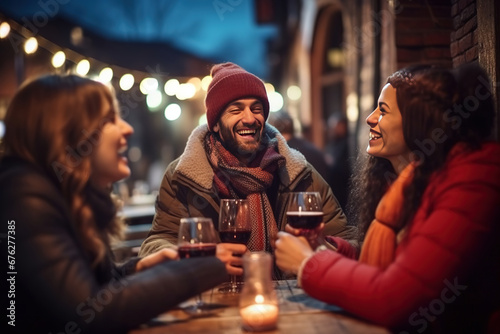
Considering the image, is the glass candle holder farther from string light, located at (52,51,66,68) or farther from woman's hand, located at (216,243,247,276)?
string light, located at (52,51,66,68)

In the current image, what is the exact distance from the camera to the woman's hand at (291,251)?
73.9 inches

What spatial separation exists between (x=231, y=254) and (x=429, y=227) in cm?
82

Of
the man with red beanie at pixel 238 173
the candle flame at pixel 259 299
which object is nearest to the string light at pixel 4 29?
the man with red beanie at pixel 238 173

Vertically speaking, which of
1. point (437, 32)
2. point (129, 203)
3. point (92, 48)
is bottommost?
point (129, 203)

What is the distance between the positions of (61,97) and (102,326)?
771mm

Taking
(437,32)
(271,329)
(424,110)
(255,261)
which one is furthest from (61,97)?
(437,32)

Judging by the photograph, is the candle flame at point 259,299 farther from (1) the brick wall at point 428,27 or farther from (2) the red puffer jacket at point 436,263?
(1) the brick wall at point 428,27

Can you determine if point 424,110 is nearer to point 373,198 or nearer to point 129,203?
point 373,198

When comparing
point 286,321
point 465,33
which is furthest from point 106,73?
point 286,321

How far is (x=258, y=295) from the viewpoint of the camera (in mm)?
1672

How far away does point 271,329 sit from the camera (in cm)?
166

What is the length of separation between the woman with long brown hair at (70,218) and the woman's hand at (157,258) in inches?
6.1

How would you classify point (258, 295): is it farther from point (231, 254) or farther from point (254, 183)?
point (254, 183)

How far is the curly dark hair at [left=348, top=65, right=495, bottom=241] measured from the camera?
185 cm
